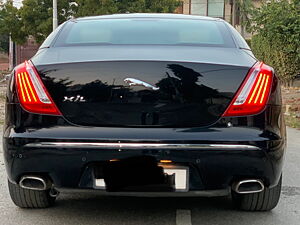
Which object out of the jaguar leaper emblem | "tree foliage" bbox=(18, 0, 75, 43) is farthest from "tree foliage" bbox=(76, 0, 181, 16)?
the jaguar leaper emblem

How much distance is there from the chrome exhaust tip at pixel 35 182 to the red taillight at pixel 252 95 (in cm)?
116

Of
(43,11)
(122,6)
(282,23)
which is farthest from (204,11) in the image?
(282,23)

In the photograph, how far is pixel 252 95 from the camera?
8.65ft

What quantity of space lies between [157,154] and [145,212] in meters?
1.02

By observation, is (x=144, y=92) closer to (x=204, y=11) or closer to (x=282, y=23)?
(x=282, y=23)

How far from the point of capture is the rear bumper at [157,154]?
2.53 meters

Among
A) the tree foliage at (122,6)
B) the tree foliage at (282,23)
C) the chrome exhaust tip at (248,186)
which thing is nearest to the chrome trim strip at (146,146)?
the chrome exhaust tip at (248,186)

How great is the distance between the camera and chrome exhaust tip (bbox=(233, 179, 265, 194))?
8.76 feet

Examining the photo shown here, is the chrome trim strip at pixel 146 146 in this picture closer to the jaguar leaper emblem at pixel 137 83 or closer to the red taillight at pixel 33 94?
the red taillight at pixel 33 94

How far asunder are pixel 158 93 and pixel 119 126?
299 millimetres

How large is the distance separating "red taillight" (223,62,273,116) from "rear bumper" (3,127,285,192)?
0.40ft

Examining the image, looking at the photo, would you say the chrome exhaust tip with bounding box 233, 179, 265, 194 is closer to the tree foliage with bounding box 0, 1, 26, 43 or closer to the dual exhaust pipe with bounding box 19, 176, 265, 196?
the dual exhaust pipe with bounding box 19, 176, 265, 196

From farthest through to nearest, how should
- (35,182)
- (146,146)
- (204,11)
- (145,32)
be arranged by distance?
1. (204,11)
2. (145,32)
3. (35,182)
4. (146,146)

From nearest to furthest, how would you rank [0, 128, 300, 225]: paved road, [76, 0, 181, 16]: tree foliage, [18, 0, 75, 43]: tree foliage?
[0, 128, 300, 225]: paved road
[76, 0, 181, 16]: tree foliage
[18, 0, 75, 43]: tree foliage
